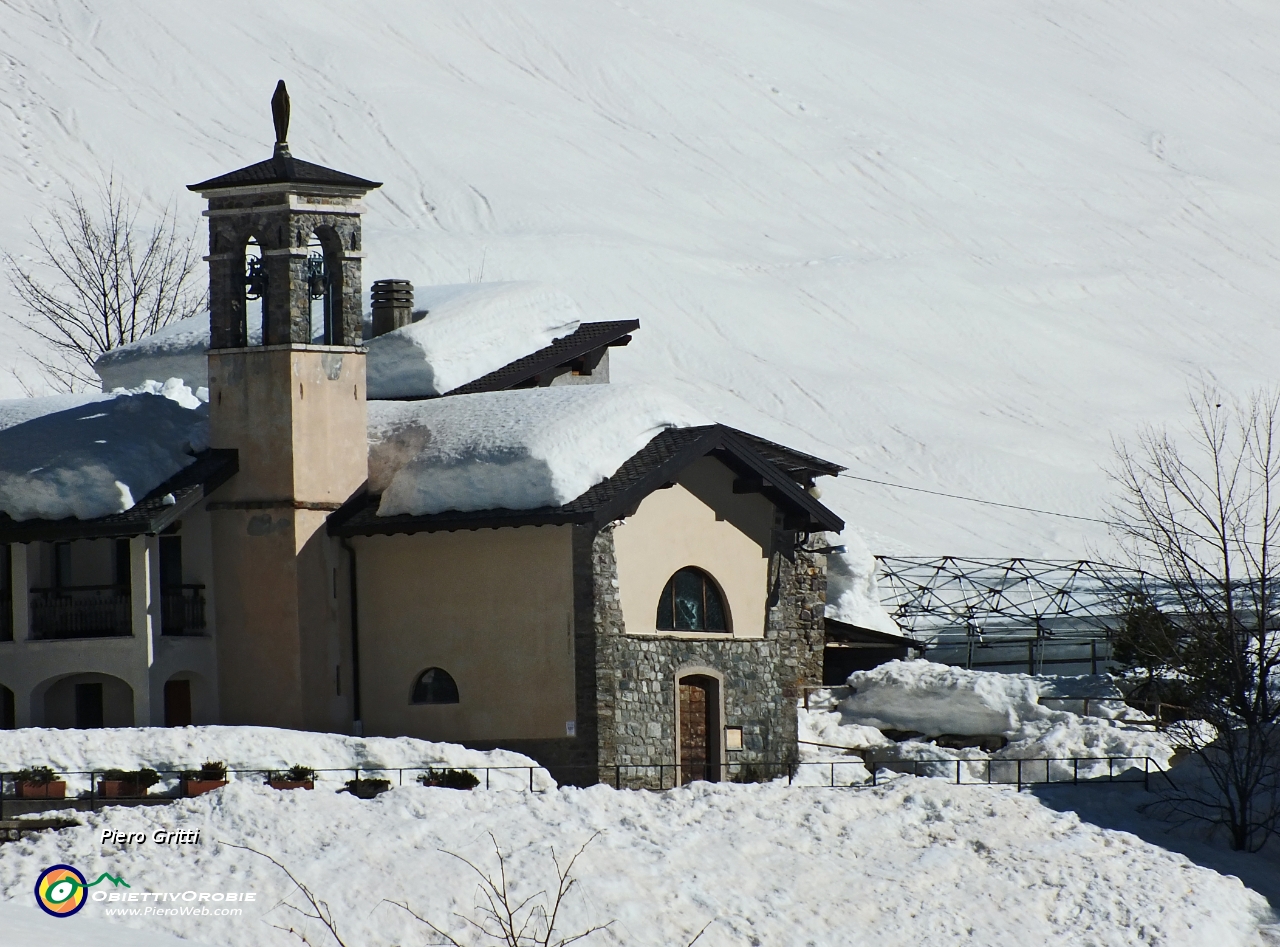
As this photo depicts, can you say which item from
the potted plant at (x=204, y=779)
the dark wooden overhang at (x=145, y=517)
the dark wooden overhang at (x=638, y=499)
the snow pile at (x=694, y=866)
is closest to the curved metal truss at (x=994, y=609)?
the dark wooden overhang at (x=638, y=499)

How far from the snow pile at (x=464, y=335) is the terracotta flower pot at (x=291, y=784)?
1299cm

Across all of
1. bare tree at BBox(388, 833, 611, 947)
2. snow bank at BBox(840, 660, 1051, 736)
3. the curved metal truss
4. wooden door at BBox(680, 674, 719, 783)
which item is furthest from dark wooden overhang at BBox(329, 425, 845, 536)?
the curved metal truss

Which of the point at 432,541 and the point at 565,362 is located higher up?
the point at 565,362

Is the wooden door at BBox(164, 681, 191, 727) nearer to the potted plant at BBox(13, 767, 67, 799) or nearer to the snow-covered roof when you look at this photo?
the potted plant at BBox(13, 767, 67, 799)

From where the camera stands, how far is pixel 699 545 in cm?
3494

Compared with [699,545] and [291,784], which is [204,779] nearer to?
[291,784]

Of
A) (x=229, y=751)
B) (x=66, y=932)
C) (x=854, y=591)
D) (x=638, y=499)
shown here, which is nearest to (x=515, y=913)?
(x=66, y=932)

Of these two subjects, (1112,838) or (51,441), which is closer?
(1112,838)

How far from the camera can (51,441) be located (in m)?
33.4

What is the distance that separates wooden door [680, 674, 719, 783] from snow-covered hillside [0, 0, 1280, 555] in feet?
101

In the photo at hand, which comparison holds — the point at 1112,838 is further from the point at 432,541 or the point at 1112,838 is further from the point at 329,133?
the point at 329,133

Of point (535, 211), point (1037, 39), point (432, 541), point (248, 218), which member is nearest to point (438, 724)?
point (432, 541)

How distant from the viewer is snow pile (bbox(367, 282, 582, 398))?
39.8 meters

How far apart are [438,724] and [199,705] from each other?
3.79 meters
